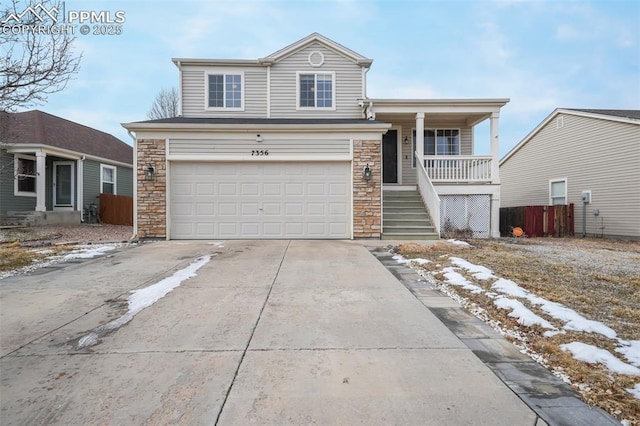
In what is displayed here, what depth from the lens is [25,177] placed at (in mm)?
13984

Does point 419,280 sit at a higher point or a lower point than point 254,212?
lower

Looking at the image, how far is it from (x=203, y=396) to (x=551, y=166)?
17748 mm

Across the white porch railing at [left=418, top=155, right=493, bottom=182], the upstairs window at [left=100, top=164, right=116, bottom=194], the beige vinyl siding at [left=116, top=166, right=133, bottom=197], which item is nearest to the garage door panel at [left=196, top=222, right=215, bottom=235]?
the white porch railing at [left=418, top=155, right=493, bottom=182]

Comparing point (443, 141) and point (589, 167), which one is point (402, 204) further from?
point (589, 167)

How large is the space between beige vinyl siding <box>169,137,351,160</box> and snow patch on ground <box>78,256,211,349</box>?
4.44 metres

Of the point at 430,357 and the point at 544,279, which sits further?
the point at 544,279

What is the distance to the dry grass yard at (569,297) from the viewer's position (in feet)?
7.82

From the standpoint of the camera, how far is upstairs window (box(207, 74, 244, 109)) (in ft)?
41.4

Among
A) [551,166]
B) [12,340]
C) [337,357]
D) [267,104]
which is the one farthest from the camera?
[551,166]

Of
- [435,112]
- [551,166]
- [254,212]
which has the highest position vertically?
[435,112]

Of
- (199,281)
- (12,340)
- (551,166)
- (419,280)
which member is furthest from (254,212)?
(551,166)

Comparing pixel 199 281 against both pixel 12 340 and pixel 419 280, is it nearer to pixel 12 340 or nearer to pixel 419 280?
pixel 12 340

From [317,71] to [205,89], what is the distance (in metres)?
4.24

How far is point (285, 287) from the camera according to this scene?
4.82 meters
